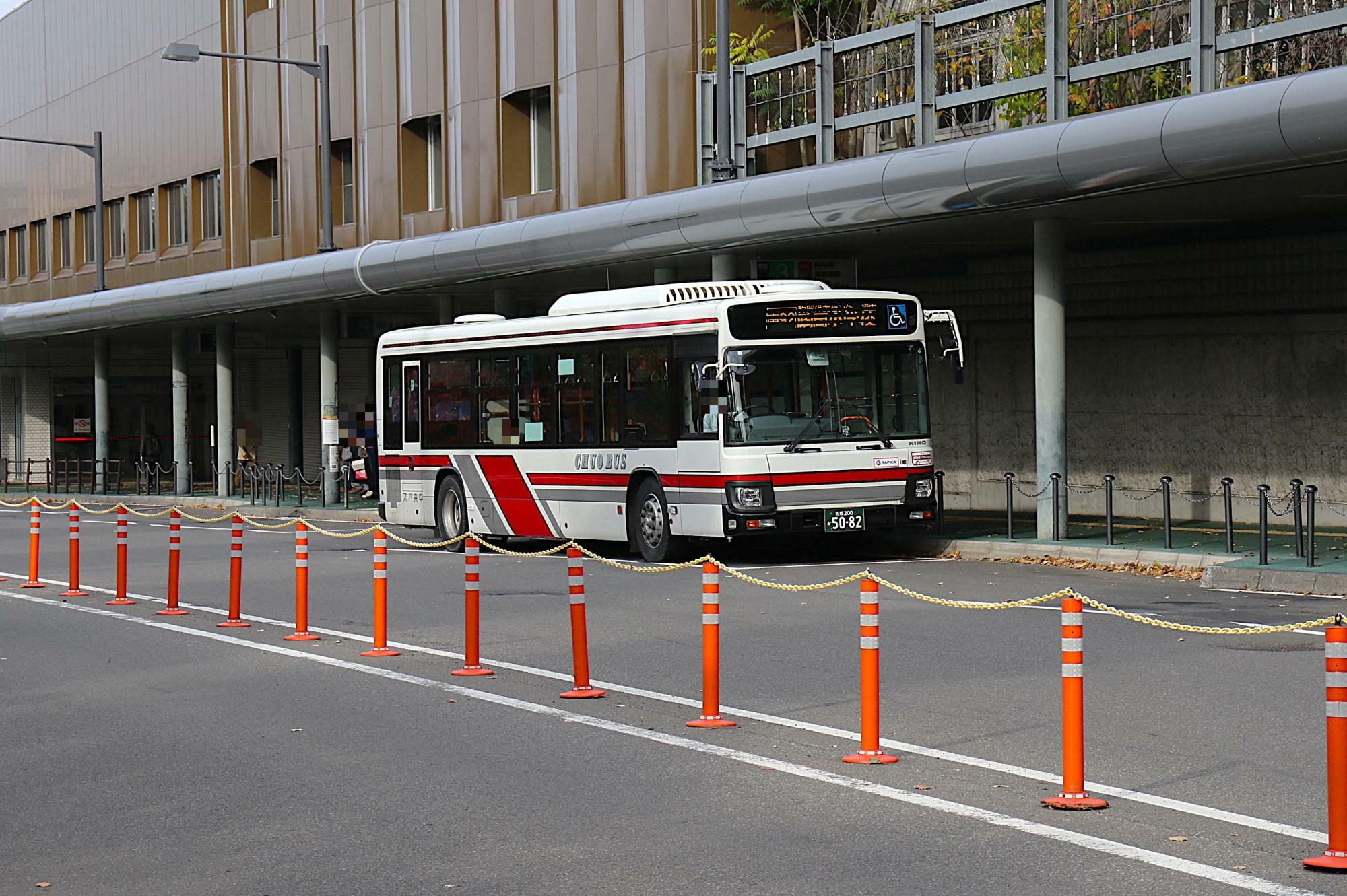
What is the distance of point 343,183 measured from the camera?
41438 millimetres

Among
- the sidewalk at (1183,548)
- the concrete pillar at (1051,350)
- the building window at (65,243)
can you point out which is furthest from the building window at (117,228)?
the concrete pillar at (1051,350)

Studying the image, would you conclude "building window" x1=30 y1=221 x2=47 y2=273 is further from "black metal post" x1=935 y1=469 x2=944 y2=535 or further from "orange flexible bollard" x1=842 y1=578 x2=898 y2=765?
"orange flexible bollard" x1=842 y1=578 x2=898 y2=765

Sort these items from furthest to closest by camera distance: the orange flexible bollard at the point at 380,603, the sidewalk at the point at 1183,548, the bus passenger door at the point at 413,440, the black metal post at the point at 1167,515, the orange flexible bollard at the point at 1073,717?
1. the bus passenger door at the point at 413,440
2. the black metal post at the point at 1167,515
3. the sidewalk at the point at 1183,548
4. the orange flexible bollard at the point at 380,603
5. the orange flexible bollard at the point at 1073,717

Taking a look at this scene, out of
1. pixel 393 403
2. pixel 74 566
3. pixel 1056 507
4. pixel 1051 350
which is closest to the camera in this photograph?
pixel 74 566

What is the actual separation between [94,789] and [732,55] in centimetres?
2102

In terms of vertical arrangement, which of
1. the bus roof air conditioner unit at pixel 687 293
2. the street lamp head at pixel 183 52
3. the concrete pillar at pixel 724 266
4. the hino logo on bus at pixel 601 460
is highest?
the street lamp head at pixel 183 52

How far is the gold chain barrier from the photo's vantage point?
967cm

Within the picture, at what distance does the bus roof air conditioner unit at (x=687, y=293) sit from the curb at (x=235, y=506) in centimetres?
1116

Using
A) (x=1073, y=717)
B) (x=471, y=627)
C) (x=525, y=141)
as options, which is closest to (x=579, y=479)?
(x=471, y=627)

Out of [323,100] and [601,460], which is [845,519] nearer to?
[601,460]

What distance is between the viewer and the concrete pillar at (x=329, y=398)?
36688mm

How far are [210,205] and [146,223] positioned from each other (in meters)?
4.64

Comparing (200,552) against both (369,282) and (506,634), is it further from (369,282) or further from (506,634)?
(506,634)

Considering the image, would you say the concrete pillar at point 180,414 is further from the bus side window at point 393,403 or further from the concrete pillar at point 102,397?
the bus side window at point 393,403
